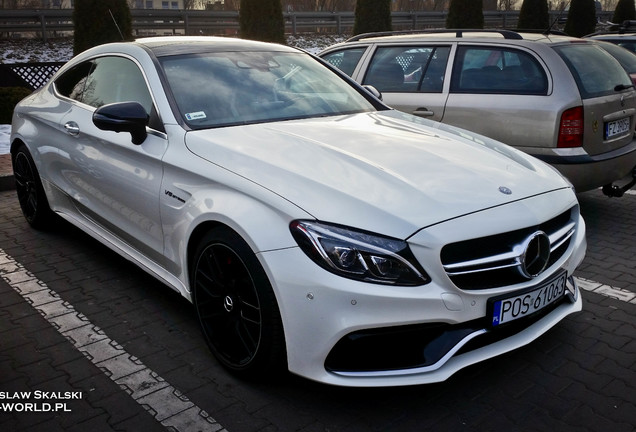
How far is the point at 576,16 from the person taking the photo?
74.7 feet

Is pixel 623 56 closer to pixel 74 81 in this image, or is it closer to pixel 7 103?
pixel 74 81

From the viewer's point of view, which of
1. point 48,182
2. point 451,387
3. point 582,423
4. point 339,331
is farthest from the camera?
point 48,182

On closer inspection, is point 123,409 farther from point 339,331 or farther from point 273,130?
point 273,130

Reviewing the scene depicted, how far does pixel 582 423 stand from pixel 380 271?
1.12 metres

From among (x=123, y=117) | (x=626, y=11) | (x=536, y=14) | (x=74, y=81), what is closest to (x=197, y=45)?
(x=123, y=117)

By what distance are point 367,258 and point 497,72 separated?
152 inches

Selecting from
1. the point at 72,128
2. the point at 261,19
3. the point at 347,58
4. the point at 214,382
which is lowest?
the point at 214,382

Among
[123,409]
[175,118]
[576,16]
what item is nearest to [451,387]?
[123,409]

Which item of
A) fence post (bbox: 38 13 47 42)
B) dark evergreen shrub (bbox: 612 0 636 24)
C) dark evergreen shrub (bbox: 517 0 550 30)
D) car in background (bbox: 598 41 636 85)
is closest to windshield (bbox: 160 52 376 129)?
car in background (bbox: 598 41 636 85)

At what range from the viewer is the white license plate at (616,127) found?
18.5ft

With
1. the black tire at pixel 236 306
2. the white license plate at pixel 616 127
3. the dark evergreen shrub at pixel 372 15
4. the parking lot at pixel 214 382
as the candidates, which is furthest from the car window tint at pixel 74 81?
the dark evergreen shrub at pixel 372 15

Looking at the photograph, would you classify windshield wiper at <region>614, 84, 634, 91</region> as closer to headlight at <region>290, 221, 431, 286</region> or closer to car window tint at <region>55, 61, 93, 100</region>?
headlight at <region>290, 221, 431, 286</region>

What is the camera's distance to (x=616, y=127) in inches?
227

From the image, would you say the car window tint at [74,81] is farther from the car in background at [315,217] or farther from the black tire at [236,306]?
the black tire at [236,306]
